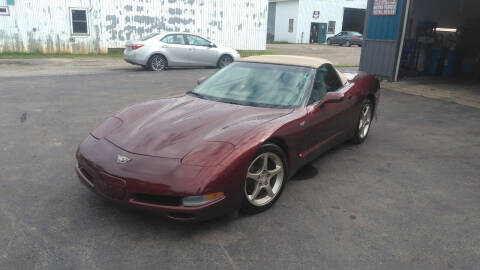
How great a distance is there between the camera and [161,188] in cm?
286

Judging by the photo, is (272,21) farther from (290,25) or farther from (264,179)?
(264,179)

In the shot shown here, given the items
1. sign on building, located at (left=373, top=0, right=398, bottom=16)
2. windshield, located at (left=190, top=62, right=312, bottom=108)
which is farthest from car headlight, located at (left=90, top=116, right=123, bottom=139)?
sign on building, located at (left=373, top=0, right=398, bottom=16)

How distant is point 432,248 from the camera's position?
9.79 feet

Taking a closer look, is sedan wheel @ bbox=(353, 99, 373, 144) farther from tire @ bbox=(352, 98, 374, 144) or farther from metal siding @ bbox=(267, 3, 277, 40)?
metal siding @ bbox=(267, 3, 277, 40)

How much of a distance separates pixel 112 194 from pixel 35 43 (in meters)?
18.2

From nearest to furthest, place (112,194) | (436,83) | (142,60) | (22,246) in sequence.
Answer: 1. (22,246)
2. (112,194)
3. (436,83)
4. (142,60)

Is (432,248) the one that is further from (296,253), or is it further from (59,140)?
(59,140)

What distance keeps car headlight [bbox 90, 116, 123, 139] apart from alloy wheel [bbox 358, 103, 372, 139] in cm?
341

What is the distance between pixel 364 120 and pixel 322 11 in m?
35.3

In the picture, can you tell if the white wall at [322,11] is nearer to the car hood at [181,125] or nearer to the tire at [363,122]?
the tire at [363,122]

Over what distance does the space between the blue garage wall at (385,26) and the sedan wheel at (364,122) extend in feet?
22.4

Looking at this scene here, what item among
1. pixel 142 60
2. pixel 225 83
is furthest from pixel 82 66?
pixel 225 83

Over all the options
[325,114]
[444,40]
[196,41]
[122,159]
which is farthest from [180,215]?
[444,40]

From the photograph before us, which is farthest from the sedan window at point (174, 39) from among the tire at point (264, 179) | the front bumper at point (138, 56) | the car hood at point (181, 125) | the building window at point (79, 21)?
the tire at point (264, 179)
